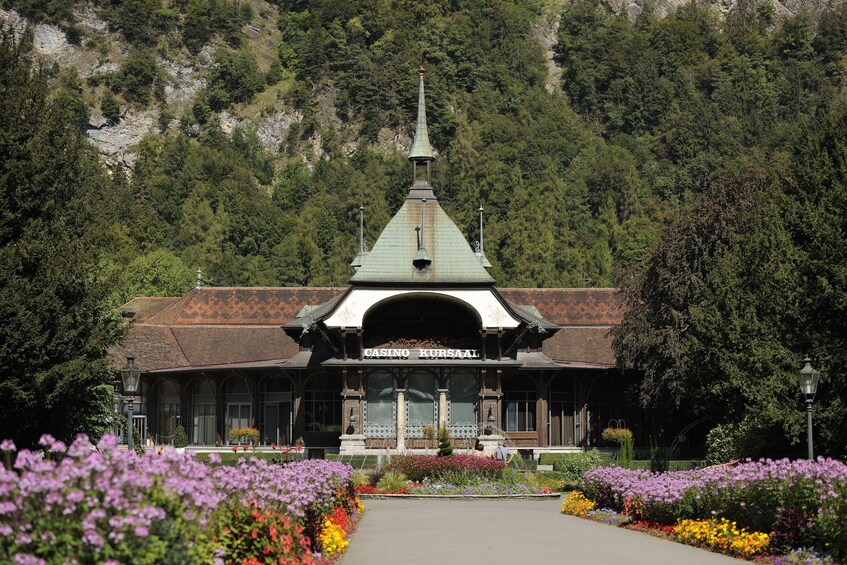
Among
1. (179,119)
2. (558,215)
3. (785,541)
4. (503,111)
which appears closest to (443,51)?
(503,111)

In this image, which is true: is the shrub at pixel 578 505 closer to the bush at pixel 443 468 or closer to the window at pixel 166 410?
the bush at pixel 443 468

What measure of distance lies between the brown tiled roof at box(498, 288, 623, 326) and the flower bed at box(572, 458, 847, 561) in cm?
4013

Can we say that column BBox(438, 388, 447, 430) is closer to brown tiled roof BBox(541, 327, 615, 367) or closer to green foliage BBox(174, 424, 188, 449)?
brown tiled roof BBox(541, 327, 615, 367)

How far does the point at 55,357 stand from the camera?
3278 centimetres

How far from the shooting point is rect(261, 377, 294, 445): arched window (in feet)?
208

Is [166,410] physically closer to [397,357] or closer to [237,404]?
[237,404]

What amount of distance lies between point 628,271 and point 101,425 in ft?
92.5

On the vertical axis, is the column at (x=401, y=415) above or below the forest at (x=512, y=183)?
below

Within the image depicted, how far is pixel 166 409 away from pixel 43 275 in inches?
1340

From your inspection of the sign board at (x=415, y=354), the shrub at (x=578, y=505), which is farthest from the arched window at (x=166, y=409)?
the shrub at (x=578, y=505)

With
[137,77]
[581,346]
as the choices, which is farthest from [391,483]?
[137,77]

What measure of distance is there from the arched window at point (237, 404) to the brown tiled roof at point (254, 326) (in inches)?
37.8

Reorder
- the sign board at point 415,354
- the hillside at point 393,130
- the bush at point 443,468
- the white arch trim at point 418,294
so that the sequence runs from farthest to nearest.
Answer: the hillside at point 393,130 → the sign board at point 415,354 → the white arch trim at point 418,294 → the bush at point 443,468

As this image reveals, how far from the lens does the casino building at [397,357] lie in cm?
5834
